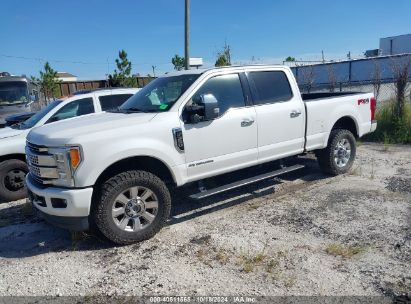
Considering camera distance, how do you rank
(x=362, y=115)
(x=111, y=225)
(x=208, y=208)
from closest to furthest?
(x=111, y=225) < (x=208, y=208) < (x=362, y=115)

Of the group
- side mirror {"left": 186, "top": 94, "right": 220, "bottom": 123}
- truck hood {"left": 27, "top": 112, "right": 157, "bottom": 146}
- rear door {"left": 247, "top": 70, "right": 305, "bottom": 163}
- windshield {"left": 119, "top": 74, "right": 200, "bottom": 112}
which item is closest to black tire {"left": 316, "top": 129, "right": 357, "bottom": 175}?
rear door {"left": 247, "top": 70, "right": 305, "bottom": 163}

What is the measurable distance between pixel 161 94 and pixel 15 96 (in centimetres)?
960

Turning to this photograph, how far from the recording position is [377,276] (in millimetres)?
3553

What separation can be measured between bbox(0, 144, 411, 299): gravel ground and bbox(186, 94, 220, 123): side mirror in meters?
1.37

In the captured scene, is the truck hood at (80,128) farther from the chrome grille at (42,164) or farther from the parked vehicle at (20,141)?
the parked vehicle at (20,141)

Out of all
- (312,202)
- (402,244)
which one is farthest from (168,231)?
(402,244)

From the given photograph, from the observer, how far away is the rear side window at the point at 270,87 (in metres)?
5.57

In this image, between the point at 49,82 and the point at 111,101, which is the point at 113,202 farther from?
the point at 49,82

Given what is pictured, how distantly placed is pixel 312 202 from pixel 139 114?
9.06 feet

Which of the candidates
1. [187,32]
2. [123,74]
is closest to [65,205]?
[187,32]

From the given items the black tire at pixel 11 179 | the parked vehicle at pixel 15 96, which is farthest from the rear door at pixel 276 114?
the parked vehicle at pixel 15 96

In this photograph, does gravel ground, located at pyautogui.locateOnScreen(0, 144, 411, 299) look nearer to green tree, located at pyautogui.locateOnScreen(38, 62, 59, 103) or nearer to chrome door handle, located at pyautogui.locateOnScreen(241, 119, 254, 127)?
chrome door handle, located at pyautogui.locateOnScreen(241, 119, 254, 127)

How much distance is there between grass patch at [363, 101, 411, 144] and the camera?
974cm

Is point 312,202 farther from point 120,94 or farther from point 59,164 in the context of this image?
point 120,94
